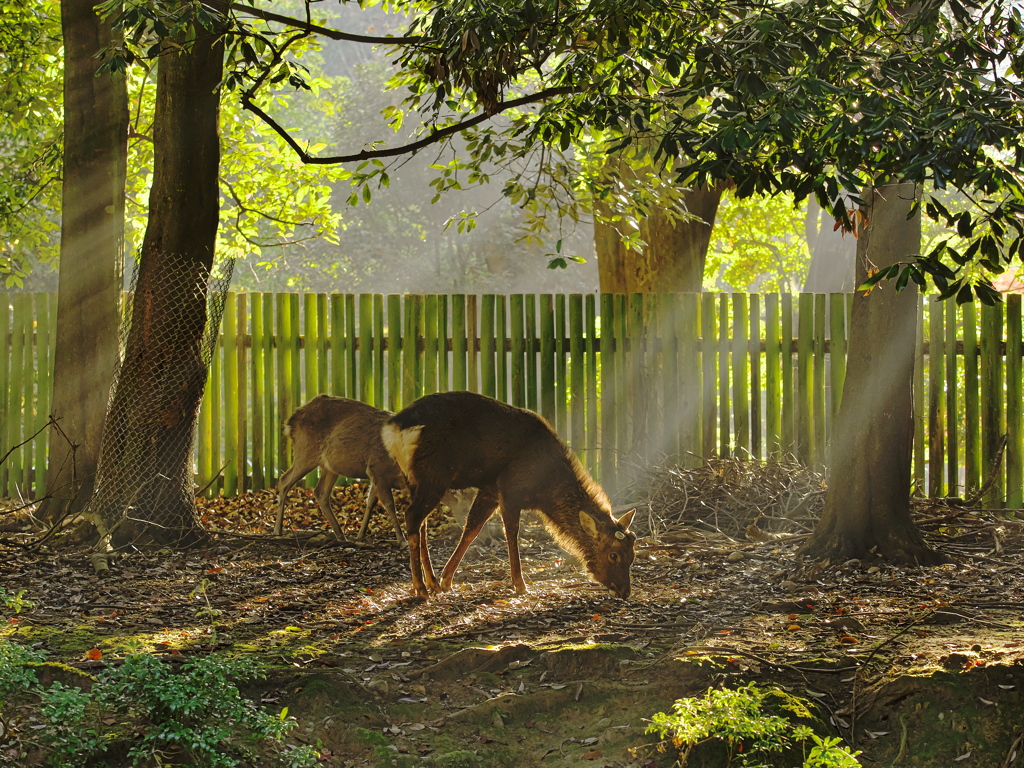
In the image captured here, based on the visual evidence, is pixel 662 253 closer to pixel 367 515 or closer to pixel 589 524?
pixel 367 515

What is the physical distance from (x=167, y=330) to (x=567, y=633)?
3.88m

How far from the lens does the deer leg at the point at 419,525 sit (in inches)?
226

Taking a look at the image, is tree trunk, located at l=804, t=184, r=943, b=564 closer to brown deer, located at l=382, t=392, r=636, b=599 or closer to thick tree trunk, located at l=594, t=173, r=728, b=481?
brown deer, located at l=382, t=392, r=636, b=599

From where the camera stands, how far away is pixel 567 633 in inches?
195

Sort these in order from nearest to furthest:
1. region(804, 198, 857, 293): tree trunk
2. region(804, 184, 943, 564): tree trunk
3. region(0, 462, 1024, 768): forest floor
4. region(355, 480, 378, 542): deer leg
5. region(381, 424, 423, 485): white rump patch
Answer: region(0, 462, 1024, 768): forest floor
region(381, 424, 423, 485): white rump patch
region(804, 184, 943, 564): tree trunk
region(355, 480, 378, 542): deer leg
region(804, 198, 857, 293): tree trunk

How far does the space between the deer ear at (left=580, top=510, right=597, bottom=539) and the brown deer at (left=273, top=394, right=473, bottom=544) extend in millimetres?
1599

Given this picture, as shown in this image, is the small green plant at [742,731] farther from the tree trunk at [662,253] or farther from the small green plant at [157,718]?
the tree trunk at [662,253]

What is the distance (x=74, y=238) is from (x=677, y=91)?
5.49 meters

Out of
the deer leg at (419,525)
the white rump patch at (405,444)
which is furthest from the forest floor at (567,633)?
the white rump patch at (405,444)

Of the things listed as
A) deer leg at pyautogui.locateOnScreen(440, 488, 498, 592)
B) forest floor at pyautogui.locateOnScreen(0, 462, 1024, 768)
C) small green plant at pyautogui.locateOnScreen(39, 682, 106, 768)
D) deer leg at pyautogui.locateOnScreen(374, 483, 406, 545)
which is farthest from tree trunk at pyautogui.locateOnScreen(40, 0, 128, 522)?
small green plant at pyautogui.locateOnScreen(39, 682, 106, 768)

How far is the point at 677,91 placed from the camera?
4.22 metres

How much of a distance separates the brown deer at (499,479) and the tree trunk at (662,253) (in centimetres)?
446

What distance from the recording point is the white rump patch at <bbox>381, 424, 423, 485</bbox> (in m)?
5.85

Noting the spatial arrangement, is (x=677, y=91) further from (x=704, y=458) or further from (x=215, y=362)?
(x=215, y=362)
